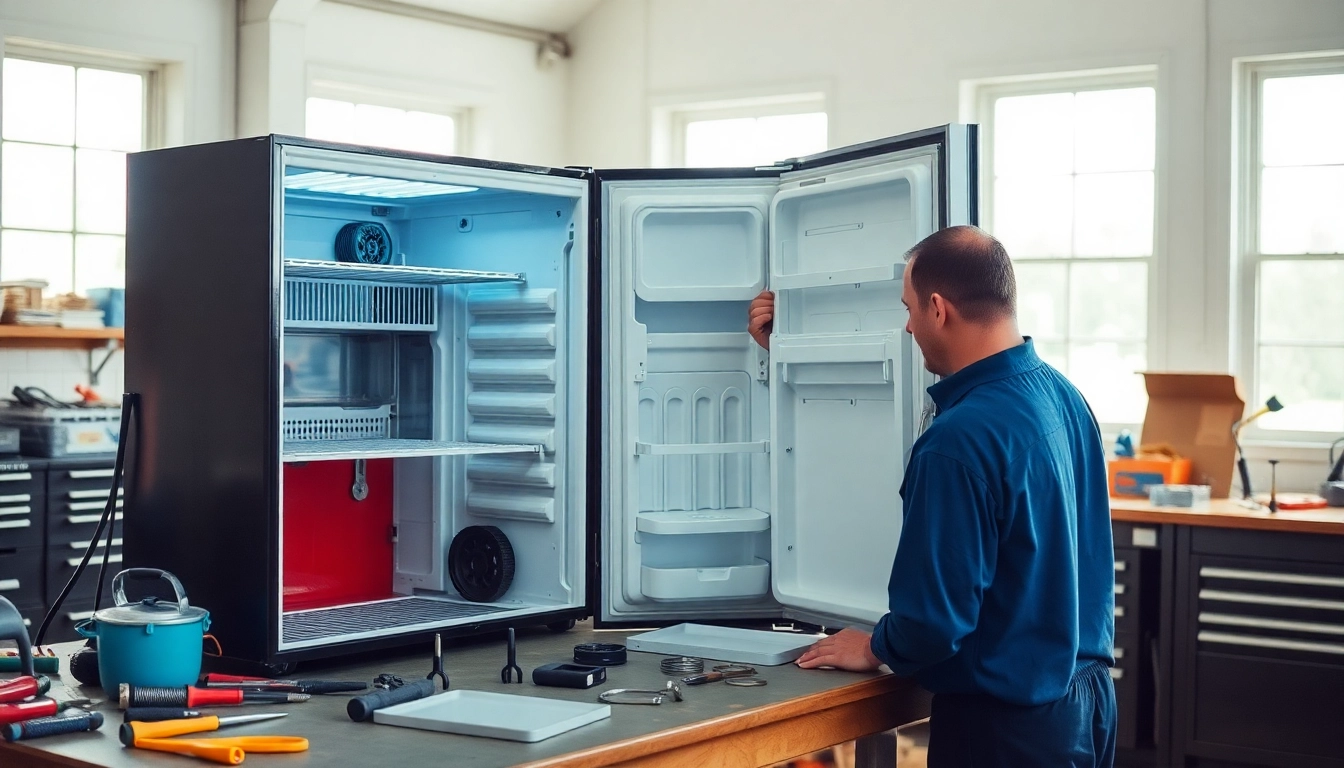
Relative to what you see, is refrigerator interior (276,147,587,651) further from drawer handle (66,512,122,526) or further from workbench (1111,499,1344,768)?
workbench (1111,499,1344,768)

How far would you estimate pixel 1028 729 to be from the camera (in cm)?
230

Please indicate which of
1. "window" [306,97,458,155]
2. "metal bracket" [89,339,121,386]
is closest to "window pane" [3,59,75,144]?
"metal bracket" [89,339,121,386]

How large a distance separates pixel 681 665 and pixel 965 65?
4.19 m

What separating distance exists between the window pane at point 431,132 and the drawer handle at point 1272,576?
4.04 m

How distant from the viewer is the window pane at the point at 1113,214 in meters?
5.91

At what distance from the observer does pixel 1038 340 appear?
20.1ft

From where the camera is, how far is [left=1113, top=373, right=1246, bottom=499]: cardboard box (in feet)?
17.5

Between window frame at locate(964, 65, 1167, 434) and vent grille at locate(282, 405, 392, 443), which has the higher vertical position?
window frame at locate(964, 65, 1167, 434)

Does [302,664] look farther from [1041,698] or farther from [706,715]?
[1041,698]

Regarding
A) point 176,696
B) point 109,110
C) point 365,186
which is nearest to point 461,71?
point 109,110

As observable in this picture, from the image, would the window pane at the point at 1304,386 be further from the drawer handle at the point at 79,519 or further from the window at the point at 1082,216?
the drawer handle at the point at 79,519

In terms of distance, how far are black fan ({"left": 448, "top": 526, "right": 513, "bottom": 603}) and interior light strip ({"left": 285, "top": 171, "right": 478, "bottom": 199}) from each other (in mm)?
796

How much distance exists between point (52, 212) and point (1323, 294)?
5230 mm

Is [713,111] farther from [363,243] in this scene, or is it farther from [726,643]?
[726,643]
